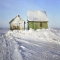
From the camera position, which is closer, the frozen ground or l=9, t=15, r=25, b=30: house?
the frozen ground

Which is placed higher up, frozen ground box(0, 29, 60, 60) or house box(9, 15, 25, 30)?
house box(9, 15, 25, 30)

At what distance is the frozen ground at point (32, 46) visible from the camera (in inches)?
80.6

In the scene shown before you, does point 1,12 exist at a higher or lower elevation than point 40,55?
higher

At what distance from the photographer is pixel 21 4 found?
9.09ft

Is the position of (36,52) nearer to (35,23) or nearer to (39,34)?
(39,34)

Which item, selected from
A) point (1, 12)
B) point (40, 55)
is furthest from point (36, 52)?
point (1, 12)

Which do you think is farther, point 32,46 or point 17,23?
point 17,23

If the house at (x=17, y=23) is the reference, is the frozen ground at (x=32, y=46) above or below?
below

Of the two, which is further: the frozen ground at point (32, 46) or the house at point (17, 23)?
the house at point (17, 23)

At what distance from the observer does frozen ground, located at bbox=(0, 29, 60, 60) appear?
205 centimetres

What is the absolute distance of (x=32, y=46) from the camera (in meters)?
2.57

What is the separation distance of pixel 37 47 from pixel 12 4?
104 cm

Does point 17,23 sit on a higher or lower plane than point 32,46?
higher

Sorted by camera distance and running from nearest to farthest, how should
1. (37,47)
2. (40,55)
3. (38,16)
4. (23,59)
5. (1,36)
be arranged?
(23,59) < (40,55) < (37,47) < (1,36) < (38,16)
